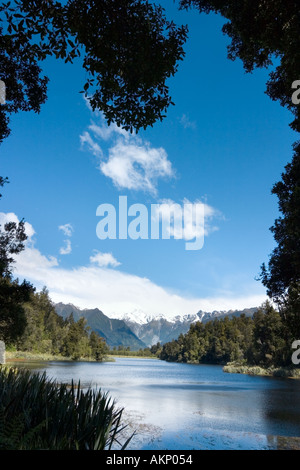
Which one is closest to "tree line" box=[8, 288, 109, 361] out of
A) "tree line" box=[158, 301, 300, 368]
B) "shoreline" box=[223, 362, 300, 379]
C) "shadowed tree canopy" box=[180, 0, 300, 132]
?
"tree line" box=[158, 301, 300, 368]

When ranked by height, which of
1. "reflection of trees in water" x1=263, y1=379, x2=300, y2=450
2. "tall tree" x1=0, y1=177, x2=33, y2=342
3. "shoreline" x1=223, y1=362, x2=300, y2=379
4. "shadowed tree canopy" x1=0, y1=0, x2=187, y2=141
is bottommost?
"shoreline" x1=223, y1=362, x2=300, y2=379

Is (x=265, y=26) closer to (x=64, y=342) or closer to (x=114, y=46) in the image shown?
(x=114, y=46)

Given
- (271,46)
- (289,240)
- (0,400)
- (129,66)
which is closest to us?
(0,400)

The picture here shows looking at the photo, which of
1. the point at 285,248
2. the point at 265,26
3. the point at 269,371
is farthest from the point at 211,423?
the point at 269,371

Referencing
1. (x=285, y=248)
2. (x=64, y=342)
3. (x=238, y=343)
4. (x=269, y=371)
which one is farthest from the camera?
(x=64, y=342)

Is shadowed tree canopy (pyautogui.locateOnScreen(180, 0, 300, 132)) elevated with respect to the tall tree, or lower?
elevated

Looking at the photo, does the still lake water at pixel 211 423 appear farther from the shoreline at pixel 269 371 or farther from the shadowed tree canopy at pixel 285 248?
the shoreline at pixel 269 371

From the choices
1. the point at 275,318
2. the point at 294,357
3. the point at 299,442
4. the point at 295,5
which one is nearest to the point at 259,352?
the point at 275,318

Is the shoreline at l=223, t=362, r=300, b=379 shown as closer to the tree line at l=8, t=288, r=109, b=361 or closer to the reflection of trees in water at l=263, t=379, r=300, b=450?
the reflection of trees in water at l=263, t=379, r=300, b=450

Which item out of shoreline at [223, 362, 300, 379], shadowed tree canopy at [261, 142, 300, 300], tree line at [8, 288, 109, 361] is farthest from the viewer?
tree line at [8, 288, 109, 361]

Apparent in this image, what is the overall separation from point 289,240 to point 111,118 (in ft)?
21.9

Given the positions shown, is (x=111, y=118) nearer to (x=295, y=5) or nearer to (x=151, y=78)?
(x=151, y=78)

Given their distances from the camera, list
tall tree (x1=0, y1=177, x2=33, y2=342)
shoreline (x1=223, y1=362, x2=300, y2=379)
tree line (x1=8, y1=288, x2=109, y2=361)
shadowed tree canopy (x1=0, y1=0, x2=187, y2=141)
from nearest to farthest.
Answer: shadowed tree canopy (x1=0, y1=0, x2=187, y2=141), tall tree (x1=0, y1=177, x2=33, y2=342), shoreline (x1=223, y1=362, x2=300, y2=379), tree line (x1=8, y1=288, x2=109, y2=361)

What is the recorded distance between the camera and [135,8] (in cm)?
639
